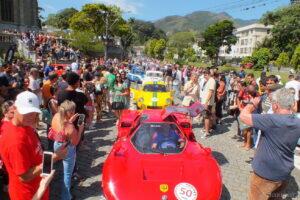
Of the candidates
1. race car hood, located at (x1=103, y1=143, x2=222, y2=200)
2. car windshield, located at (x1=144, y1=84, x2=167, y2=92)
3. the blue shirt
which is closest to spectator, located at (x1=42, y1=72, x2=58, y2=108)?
race car hood, located at (x1=103, y1=143, x2=222, y2=200)

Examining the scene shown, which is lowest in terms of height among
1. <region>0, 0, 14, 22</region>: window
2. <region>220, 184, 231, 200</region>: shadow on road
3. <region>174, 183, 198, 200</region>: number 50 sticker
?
<region>220, 184, 231, 200</region>: shadow on road

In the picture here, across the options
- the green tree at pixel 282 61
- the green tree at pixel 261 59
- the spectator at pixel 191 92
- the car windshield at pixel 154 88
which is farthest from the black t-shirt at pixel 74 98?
the green tree at pixel 261 59

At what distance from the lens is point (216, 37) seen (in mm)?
101500

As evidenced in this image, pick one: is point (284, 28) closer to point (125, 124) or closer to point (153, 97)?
point (153, 97)


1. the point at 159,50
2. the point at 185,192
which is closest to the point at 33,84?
the point at 185,192

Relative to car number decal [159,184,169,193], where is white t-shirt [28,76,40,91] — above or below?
above

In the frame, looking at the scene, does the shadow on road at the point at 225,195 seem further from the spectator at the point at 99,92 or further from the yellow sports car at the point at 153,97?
the yellow sports car at the point at 153,97

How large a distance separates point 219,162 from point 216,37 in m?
96.4

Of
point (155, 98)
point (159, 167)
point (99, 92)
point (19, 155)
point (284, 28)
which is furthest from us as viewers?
point (284, 28)

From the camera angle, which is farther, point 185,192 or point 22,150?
point 185,192

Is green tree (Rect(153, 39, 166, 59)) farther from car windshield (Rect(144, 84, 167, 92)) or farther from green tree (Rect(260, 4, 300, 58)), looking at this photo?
car windshield (Rect(144, 84, 167, 92))

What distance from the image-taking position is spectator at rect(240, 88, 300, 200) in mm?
4082

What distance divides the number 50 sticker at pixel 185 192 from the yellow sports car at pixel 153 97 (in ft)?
29.2

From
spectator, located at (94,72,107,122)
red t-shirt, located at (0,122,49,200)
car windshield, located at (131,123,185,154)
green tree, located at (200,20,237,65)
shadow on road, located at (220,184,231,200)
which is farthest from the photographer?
green tree, located at (200,20,237,65)
